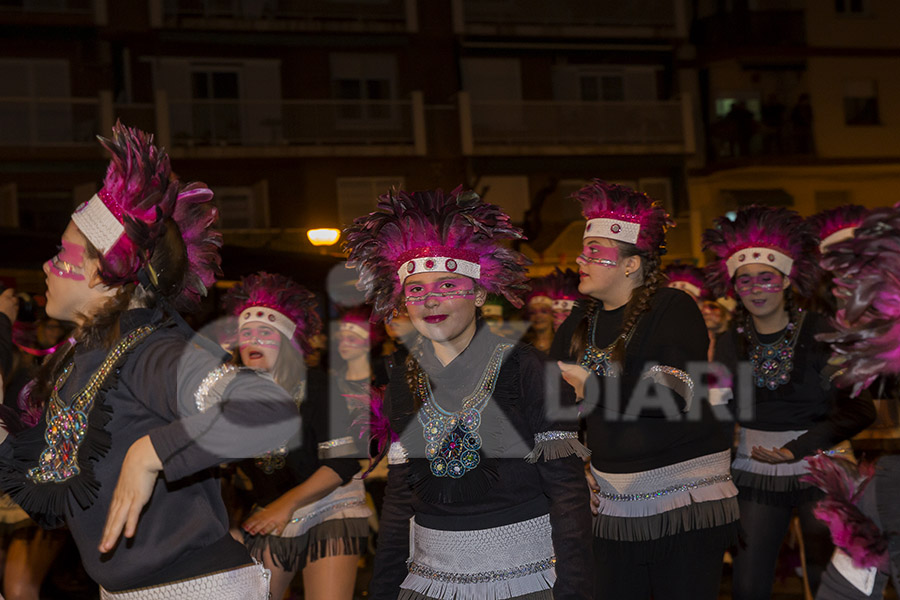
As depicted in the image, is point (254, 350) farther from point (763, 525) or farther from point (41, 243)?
point (41, 243)

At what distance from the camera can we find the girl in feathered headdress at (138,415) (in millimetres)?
2645

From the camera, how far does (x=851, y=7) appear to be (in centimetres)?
2716

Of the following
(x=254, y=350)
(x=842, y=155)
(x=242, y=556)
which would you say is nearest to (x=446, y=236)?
(x=242, y=556)

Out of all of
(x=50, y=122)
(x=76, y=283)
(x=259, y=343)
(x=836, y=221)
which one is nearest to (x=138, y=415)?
(x=76, y=283)

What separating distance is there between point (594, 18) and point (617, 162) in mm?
4107

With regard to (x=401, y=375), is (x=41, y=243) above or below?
above

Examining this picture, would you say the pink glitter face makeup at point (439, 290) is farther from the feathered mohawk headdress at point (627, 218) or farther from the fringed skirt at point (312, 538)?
the fringed skirt at point (312, 538)

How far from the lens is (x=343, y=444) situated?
17.4ft

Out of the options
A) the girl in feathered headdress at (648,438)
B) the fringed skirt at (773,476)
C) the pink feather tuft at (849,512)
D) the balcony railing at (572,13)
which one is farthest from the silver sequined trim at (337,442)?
the balcony railing at (572,13)

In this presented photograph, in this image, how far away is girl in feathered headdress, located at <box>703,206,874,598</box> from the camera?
5.27 metres

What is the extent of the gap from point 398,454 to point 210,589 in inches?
39.6

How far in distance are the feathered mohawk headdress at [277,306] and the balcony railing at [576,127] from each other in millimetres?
17914

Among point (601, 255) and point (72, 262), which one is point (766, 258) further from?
point (72, 262)

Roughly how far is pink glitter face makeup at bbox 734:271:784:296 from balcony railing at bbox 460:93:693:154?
17.9m
